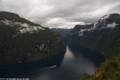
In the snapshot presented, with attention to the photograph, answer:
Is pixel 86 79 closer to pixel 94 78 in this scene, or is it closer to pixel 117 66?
pixel 94 78

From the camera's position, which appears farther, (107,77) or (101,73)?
(101,73)

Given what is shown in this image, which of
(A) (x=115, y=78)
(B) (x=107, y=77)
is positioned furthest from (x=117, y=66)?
(A) (x=115, y=78)

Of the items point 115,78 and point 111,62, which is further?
point 111,62

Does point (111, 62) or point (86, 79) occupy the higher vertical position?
point (111, 62)

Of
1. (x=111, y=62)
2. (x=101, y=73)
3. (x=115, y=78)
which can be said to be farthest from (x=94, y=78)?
(x=115, y=78)

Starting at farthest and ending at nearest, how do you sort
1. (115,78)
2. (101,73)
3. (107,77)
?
1. (101,73)
2. (107,77)
3. (115,78)

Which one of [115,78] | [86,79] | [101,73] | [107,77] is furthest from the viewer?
[86,79]

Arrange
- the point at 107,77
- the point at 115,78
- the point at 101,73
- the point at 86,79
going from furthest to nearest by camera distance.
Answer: the point at 86,79
the point at 101,73
the point at 107,77
the point at 115,78

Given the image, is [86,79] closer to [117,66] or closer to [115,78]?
[117,66]
